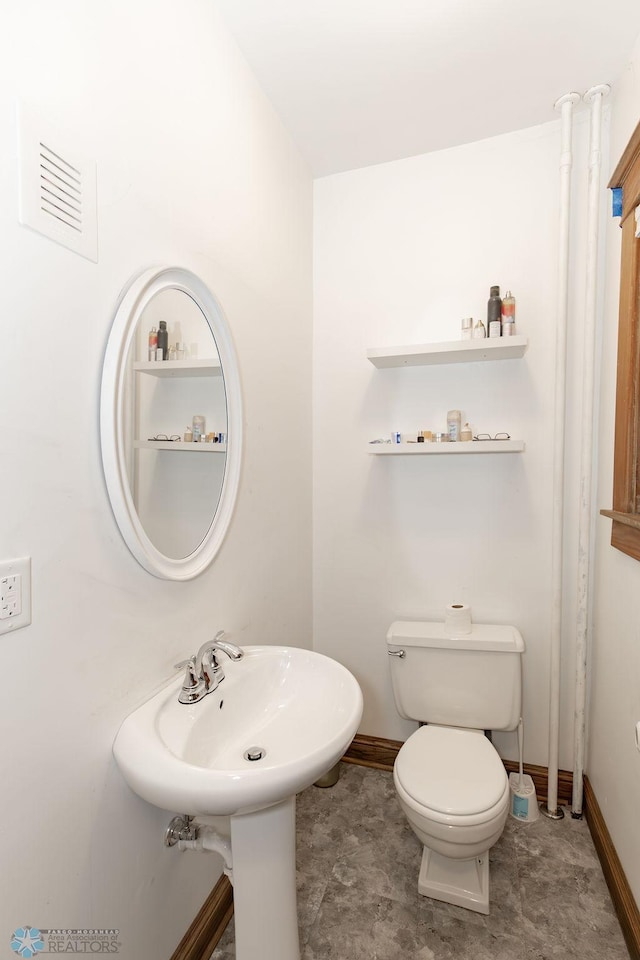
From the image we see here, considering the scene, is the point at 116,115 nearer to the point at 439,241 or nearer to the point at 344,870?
the point at 439,241

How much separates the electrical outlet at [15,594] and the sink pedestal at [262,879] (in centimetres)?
65

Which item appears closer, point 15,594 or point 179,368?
point 15,594

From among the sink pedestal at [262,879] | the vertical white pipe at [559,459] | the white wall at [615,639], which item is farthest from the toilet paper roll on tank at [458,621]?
the sink pedestal at [262,879]

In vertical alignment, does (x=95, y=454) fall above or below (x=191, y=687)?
above

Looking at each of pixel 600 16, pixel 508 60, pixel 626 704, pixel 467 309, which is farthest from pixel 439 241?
pixel 626 704

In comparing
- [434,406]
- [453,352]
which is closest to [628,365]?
[453,352]

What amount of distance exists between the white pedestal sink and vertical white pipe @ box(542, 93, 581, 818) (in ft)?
3.33

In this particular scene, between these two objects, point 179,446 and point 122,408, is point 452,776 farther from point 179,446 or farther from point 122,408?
point 122,408

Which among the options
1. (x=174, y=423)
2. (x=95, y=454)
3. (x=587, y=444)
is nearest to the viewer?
(x=95, y=454)

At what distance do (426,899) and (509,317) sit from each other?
77.9 inches

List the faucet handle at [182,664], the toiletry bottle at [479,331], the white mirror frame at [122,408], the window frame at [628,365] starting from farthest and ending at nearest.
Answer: the toiletry bottle at [479,331]
the window frame at [628,365]
the faucet handle at [182,664]
the white mirror frame at [122,408]

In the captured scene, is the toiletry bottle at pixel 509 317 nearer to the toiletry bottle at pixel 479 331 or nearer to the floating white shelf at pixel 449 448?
the toiletry bottle at pixel 479 331

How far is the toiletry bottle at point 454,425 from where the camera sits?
191 cm

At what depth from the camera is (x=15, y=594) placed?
791 mm
